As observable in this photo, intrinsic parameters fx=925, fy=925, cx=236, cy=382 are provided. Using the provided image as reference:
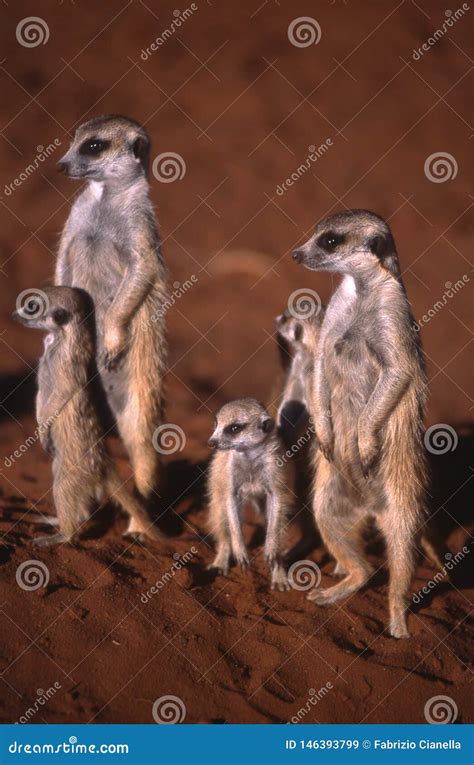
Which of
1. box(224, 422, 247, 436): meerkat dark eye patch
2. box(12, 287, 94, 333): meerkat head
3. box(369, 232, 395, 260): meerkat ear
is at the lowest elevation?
box(12, 287, 94, 333): meerkat head

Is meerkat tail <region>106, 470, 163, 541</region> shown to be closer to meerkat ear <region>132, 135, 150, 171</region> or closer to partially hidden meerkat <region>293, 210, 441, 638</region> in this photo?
partially hidden meerkat <region>293, 210, 441, 638</region>

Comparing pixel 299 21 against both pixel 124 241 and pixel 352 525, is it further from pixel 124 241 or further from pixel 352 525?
pixel 352 525

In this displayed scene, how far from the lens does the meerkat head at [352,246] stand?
3.37m

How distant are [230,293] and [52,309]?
11.0 feet

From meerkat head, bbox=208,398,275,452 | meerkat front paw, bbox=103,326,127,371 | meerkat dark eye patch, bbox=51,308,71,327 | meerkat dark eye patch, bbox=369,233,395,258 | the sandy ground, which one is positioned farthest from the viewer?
meerkat front paw, bbox=103,326,127,371

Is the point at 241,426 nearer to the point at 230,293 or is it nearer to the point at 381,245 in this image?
the point at 381,245

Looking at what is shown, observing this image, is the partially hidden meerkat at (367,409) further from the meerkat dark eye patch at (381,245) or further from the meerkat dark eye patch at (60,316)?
the meerkat dark eye patch at (60,316)

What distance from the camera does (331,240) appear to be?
3400mm

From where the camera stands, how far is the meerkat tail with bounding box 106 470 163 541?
3.99m

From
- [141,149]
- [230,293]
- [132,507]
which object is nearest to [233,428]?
[132,507]

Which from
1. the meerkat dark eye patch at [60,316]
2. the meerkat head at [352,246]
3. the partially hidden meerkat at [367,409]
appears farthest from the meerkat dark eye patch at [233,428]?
the meerkat dark eye patch at [60,316]

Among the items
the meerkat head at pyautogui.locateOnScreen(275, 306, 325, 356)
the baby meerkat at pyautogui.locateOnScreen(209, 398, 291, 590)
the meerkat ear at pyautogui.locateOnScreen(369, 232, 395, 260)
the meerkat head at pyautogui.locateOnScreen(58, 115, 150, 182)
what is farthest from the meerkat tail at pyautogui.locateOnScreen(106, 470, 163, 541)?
the meerkat ear at pyautogui.locateOnScreen(369, 232, 395, 260)

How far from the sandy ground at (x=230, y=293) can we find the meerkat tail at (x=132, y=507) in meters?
0.11

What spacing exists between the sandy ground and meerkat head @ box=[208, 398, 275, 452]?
1.83 ft
